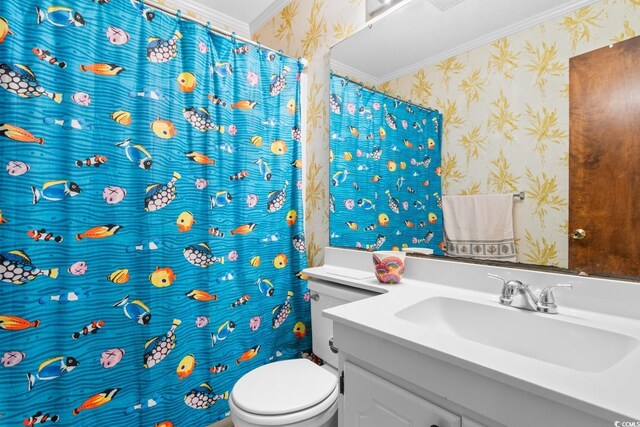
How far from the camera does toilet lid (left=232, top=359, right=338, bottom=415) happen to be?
1038 millimetres

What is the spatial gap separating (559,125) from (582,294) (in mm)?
507

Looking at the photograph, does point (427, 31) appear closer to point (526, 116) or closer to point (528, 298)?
point (526, 116)

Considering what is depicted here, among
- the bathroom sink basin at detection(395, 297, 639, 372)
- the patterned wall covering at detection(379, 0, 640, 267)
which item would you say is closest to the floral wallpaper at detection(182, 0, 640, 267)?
the patterned wall covering at detection(379, 0, 640, 267)

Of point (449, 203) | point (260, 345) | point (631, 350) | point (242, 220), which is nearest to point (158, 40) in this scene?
point (242, 220)

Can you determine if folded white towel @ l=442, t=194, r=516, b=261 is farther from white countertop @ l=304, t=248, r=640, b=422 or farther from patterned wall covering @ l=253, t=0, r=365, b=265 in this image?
patterned wall covering @ l=253, t=0, r=365, b=265

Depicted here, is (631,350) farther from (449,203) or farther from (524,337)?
(449,203)

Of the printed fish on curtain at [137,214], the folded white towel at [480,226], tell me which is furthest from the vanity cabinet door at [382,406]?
the printed fish on curtain at [137,214]

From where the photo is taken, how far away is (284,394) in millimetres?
1103

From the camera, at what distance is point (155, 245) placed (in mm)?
1293

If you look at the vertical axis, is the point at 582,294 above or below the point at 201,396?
above

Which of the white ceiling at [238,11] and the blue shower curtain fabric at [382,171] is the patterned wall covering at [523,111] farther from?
the white ceiling at [238,11]

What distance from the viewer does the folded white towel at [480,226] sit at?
105 cm

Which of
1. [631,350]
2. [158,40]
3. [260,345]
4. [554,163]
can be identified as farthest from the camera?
[260,345]

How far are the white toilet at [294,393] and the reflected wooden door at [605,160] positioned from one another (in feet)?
2.37
